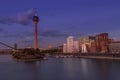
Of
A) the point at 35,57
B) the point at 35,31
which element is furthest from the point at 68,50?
the point at 35,57

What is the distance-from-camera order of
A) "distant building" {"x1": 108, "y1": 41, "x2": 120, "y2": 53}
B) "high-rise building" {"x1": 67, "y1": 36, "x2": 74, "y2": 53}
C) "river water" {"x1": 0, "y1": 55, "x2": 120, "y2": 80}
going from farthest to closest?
"high-rise building" {"x1": 67, "y1": 36, "x2": 74, "y2": 53}, "distant building" {"x1": 108, "y1": 41, "x2": 120, "y2": 53}, "river water" {"x1": 0, "y1": 55, "x2": 120, "y2": 80}

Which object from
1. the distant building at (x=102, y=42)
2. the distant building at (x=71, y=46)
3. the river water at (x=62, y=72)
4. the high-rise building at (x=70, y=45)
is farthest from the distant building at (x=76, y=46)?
the river water at (x=62, y=72)

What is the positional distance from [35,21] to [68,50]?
87.6 ft

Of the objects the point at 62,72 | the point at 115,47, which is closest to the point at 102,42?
the point at 115,47

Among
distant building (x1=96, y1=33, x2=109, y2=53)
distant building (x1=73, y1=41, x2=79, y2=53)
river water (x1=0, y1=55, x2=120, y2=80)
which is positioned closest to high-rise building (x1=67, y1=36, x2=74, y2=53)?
distant building (x1=73, y1=41, x2=79, y2=53)

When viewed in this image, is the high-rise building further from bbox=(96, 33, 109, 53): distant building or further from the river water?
the river water

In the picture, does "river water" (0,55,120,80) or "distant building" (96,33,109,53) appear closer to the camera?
"river water" (0,55,120,80)

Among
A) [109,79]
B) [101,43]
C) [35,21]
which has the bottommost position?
[109,79]

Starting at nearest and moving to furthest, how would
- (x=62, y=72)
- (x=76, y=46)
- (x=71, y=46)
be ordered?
(x=62, y=72), (x=71, y=46), (x=76, y=46)

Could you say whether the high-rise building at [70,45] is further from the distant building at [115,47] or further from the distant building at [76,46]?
the distant building at [115,47]

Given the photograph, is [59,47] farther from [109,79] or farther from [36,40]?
[109,79]

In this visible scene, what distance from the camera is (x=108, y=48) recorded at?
278ft

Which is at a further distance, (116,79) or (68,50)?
(68,50)

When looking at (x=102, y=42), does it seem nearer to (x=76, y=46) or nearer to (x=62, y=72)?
(x=76, y=46)
